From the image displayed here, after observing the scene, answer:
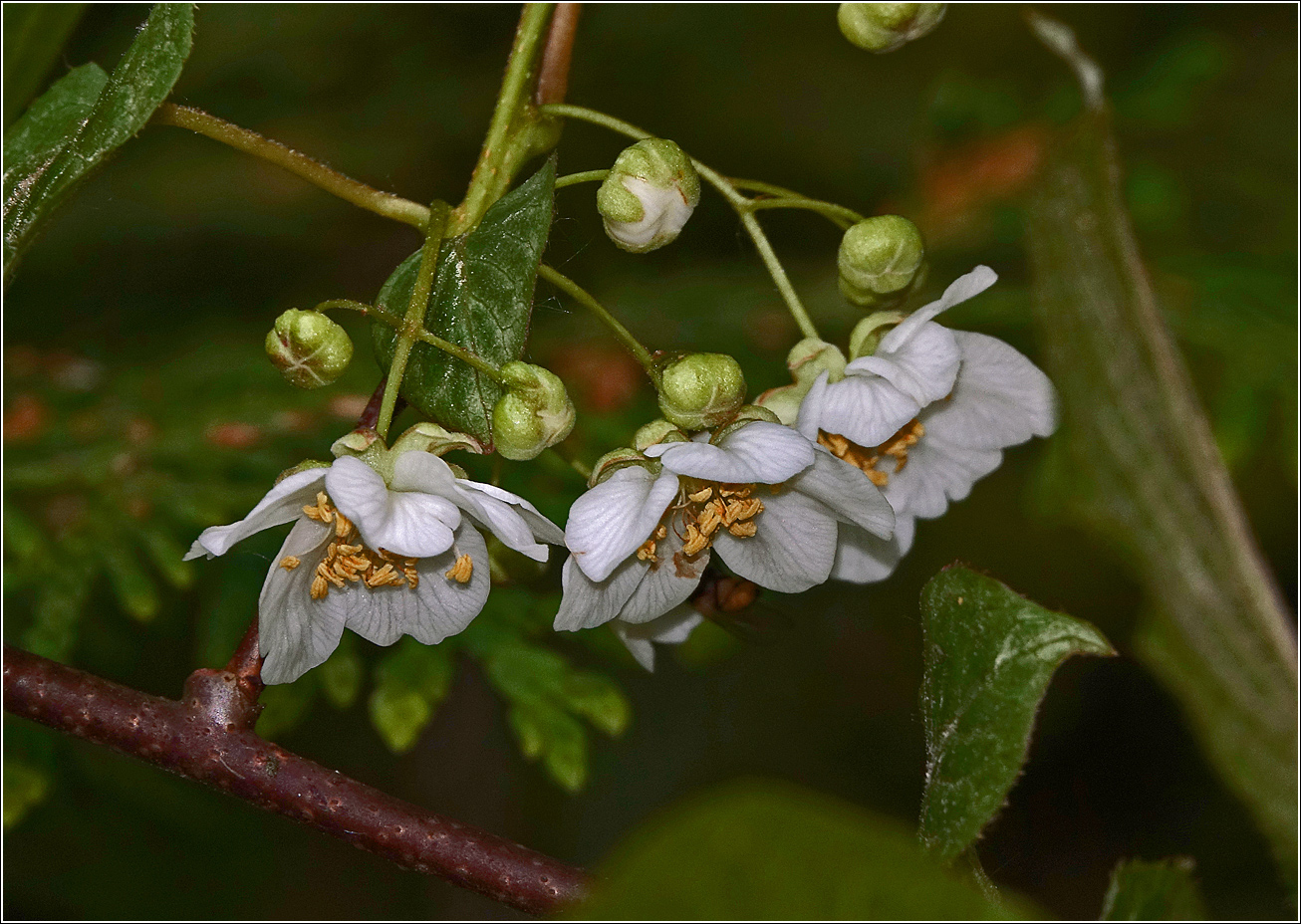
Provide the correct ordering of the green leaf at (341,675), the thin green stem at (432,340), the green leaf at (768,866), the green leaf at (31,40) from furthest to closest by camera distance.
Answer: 1. the green leaf at (341,675)
2. the green leaf at (31,40)
3. the thin green stem at (432,340)
4. the green leaf at (768,866)

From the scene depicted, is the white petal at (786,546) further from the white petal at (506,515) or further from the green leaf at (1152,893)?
the green leaf at (1152,893)

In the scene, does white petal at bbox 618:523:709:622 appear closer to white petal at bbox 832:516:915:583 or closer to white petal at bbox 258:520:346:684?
white petal at bbox 832:516:915:583

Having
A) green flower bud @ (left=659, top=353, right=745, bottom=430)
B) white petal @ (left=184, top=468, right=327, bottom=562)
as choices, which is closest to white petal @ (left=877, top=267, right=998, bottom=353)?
green flower bud @ (left=659, top=353, right=745, bottom=430)

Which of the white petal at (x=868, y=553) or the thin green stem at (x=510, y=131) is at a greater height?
the thin green stem at (x=510, y=131)

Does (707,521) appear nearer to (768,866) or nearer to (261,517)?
(261,517)

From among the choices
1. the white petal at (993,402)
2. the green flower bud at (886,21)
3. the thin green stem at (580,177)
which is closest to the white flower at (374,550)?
the thin green stem at (580,177)

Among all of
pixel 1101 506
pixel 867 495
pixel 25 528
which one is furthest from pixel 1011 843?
pixel 25 528
